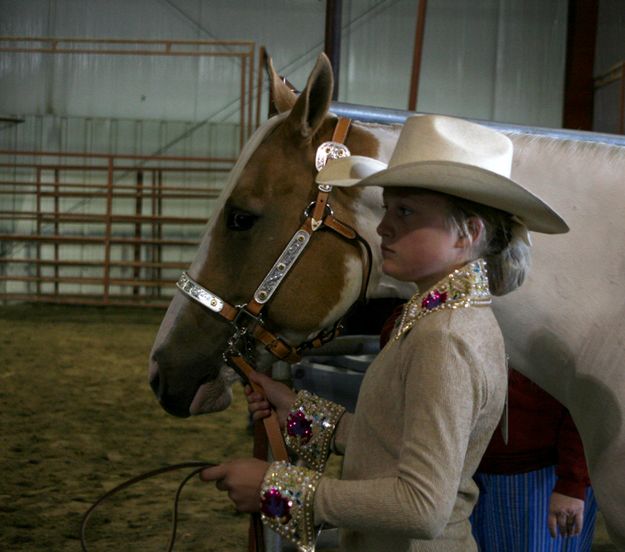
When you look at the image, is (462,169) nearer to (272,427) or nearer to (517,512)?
(272,427)

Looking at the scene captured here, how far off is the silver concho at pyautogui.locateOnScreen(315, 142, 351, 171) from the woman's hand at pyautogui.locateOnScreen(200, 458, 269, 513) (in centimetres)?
72

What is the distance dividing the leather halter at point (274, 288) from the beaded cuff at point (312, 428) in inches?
6.8

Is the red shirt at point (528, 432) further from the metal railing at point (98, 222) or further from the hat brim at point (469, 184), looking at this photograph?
the metal railing at point (98, 222)

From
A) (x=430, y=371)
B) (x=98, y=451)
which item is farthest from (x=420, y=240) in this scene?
(x=98, y=451)

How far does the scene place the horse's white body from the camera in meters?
1.41

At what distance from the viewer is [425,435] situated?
1.01m

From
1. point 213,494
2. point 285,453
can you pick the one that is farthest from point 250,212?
point 213,494

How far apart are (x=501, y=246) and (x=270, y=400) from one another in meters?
0.60

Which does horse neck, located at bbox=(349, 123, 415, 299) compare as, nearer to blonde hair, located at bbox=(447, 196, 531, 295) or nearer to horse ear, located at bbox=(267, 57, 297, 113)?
horse ear, located at bbox=(267, 57, 297, 113)

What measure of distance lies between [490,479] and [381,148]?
35.8 inches

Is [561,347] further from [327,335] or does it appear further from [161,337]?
[161,337]

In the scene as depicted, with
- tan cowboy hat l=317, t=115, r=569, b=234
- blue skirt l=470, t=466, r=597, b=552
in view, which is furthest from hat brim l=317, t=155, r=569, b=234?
blue skirt l=470, t=466, r=597, b=552

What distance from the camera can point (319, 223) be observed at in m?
1.62

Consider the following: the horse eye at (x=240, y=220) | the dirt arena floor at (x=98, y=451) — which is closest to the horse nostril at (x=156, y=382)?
the horse eye at (x=240, y=220)
